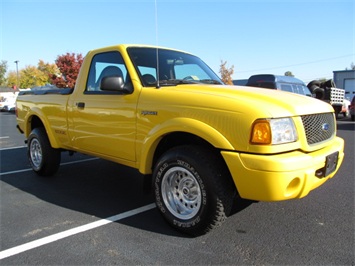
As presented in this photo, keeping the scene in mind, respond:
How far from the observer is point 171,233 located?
3.23 m

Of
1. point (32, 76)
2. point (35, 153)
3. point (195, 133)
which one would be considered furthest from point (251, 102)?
point (32, 76)

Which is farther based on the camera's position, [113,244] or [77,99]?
[77,99]

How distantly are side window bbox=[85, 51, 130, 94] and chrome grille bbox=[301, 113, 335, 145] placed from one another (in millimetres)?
2082

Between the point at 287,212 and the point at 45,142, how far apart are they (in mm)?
3813

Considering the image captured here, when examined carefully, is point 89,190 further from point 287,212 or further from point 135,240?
point 287,212

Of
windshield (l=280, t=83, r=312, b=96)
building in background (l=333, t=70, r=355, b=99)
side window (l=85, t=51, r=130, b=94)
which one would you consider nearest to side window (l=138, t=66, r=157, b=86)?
side window (l=85, t=51, r=130, b=94)

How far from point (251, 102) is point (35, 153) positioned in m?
4.19

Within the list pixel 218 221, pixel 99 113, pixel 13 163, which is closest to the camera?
pixel 218 221

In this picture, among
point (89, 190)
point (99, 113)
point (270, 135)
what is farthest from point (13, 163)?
point (270, 135)

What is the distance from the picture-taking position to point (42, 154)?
5.18 meters

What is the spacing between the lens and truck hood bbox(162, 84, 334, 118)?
2.74m

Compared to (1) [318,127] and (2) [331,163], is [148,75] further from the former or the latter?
(2) [331,163]

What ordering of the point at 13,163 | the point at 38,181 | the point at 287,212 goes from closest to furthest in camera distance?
1. the point at 287,212
2. the point at 38,181
3. the point at 13,163

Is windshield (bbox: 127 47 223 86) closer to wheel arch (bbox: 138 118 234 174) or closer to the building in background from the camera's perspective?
wheel arch (bbox: 138 118 234 174)
